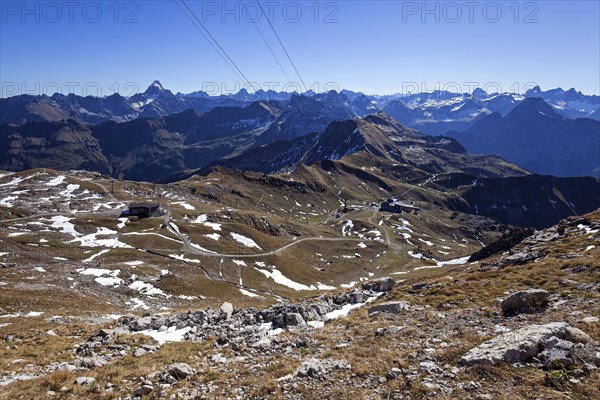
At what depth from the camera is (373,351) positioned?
62.2ft

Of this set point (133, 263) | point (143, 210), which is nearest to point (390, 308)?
point (133, 263)

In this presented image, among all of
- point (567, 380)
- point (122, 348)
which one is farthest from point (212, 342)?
point (567, 380)

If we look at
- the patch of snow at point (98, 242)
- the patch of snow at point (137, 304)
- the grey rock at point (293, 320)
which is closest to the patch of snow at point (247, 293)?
the patch of snow at point (137, 304)

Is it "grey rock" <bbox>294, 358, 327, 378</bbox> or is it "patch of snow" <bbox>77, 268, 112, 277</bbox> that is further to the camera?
"patch of snow" <bbox>77, 268, 112, 277</bbox>

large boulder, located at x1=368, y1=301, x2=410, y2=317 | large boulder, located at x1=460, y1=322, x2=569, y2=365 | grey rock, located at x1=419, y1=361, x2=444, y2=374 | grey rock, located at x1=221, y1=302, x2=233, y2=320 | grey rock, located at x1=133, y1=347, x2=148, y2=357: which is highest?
large boulder, located at x1=460, y1=322, x2=569, y2=365

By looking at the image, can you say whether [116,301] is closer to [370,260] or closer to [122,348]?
[122,348]

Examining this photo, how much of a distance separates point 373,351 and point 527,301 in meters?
11.0

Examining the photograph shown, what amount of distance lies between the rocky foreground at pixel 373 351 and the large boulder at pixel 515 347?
4cm

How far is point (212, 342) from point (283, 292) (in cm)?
7764

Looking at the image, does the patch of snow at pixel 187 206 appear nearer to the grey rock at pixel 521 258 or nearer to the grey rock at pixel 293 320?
the grey rock at pixel 521 258

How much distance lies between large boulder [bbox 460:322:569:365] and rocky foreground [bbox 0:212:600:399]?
4 cm

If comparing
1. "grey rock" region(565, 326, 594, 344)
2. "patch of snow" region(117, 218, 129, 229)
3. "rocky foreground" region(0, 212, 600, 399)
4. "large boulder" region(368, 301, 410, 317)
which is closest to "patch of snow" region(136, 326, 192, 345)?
"rocky foreground" region(0, 212, 600, 399)

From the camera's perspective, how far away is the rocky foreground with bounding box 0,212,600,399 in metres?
14.6

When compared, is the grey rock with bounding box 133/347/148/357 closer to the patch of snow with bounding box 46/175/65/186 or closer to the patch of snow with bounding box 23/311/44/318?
the patch of snow with bounding box 23/311/44/318
